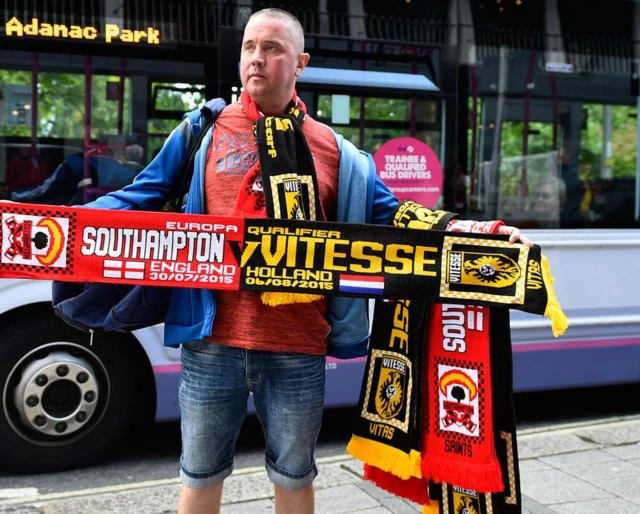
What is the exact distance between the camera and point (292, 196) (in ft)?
8.35

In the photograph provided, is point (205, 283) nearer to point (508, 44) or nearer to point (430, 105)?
point (430, 105)

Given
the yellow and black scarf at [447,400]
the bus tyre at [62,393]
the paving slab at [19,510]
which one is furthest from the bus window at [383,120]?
the paving slab at [19,510]

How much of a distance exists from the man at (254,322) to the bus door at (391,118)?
2366mm

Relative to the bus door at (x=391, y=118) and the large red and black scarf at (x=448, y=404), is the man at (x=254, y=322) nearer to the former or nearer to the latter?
the large red and black scarf at (x=448, y=404)

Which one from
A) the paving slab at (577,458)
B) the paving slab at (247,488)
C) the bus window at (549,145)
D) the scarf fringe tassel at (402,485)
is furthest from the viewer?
the bus window at (549,145)

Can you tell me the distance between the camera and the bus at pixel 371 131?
4.63m

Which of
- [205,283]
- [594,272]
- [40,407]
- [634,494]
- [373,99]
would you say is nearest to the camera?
[205,283]

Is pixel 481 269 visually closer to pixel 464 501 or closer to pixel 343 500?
pixel 464 501

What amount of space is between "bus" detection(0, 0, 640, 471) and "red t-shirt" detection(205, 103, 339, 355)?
226cm

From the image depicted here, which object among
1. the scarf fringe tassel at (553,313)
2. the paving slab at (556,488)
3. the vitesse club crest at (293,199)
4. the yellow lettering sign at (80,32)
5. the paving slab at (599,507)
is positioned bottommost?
the paving slab at (599,507)

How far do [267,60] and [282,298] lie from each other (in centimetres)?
69

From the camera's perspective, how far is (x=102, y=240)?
2631mm

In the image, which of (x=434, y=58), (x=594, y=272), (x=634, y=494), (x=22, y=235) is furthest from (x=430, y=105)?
(x=22, y=235)

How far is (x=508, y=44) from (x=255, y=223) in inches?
135
